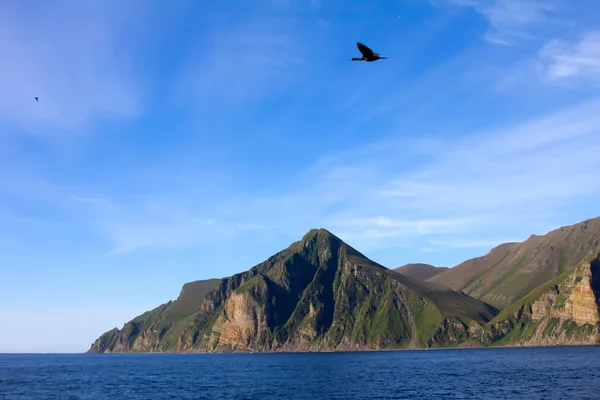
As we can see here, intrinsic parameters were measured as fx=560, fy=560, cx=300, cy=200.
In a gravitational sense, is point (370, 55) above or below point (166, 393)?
above

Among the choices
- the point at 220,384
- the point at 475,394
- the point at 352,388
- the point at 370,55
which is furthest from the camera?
the point at 220,384

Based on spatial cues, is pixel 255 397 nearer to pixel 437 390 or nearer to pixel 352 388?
pixel 352 388

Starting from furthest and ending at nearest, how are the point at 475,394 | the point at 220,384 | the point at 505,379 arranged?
1. the point at 220,384
2. the point at 505,379
3. the point at 475,394

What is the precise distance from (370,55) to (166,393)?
107 metres

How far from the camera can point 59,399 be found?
4550 inches

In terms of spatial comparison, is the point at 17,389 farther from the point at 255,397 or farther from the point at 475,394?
the point at 475,394

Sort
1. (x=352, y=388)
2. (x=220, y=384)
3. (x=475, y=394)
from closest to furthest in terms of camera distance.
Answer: (x=475, y=394)
(x=352, y=388)
(x=220, y=384)

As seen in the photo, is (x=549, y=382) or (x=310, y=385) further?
(x=310, y=385)

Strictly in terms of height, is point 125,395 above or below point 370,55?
below

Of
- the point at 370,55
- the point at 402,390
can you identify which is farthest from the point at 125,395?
the point at 370,55

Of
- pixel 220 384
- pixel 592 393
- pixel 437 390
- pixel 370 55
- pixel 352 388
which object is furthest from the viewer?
pixel 220 384

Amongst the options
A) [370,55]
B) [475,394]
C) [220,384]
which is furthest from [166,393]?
[370,55]

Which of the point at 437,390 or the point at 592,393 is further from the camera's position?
the point at 437,390

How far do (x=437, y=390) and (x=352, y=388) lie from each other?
1950 centimetres
